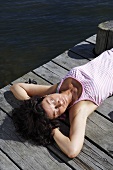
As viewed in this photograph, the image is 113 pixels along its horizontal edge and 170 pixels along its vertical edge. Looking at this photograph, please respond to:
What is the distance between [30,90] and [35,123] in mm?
914

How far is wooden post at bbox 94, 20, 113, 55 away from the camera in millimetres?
5659

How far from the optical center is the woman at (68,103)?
3.98m

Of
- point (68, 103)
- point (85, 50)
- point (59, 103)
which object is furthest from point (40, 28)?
point (59, 103)

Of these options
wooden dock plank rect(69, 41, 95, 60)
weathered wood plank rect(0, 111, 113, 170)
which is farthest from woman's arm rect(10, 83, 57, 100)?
wooden dock plank rect(69, 41, 95, 60)

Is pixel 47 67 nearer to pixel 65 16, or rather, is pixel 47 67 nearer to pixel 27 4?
pixel 65 16

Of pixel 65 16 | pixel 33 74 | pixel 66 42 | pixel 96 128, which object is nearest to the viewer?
pixel 96 128

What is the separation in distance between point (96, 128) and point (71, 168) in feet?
2.42

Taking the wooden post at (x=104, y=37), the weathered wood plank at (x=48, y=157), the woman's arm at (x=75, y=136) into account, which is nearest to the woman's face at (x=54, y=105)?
the woman's arm at (x=75, y=136)

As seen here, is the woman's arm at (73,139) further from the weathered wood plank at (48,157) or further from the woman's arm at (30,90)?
the woman's arm at (30,90)

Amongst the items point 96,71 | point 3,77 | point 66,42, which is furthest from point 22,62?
point 96,71

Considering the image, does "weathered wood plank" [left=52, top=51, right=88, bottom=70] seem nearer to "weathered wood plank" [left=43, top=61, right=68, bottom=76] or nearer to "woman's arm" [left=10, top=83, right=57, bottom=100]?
"weathered wood plank" [left=43, top=61, right=68, bottom=76]

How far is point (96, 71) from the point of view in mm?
4965

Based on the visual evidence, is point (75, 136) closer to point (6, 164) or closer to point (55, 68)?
point (6, 164)

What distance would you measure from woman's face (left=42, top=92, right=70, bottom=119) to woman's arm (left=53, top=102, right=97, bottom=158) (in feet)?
0.64
